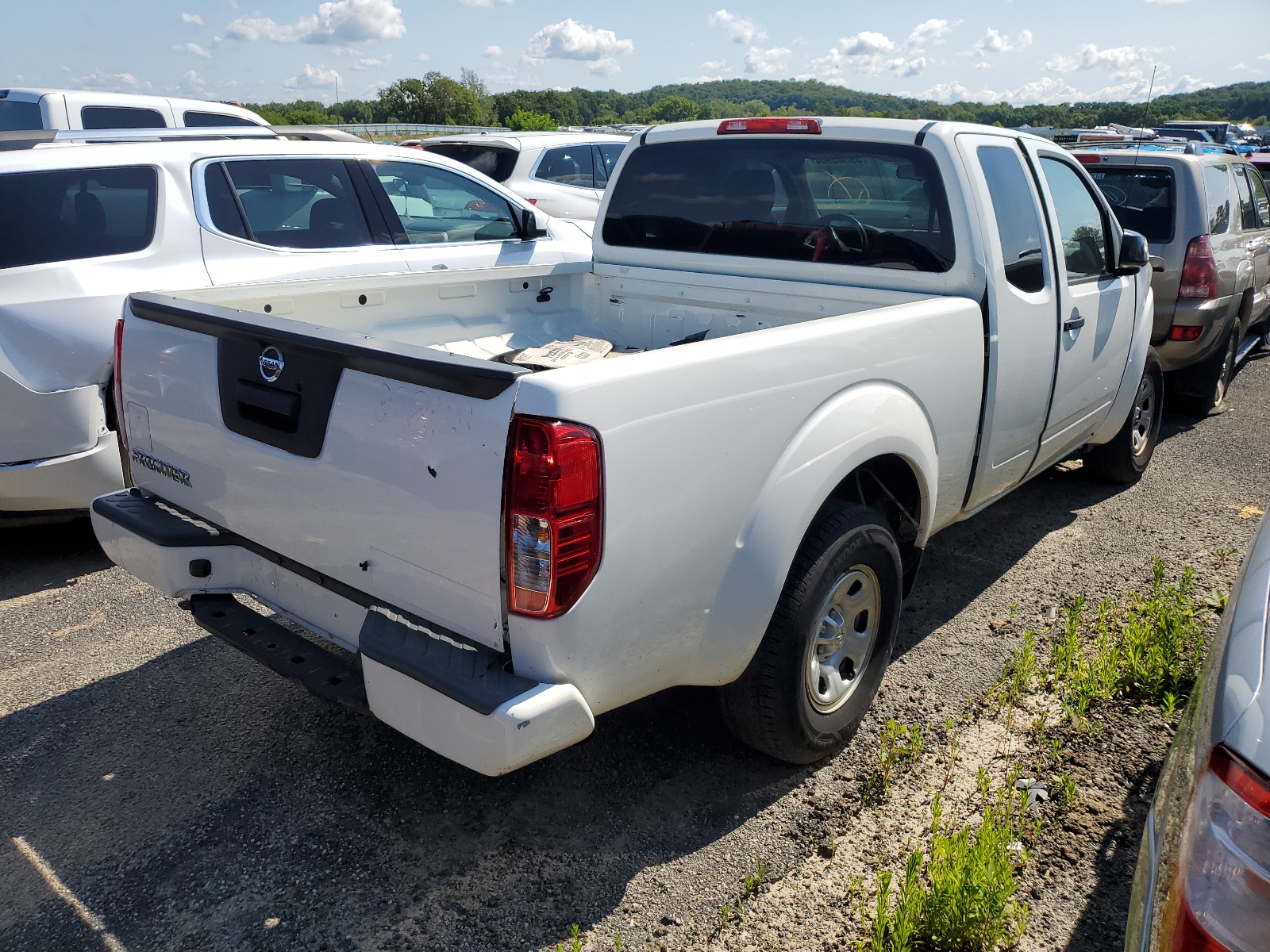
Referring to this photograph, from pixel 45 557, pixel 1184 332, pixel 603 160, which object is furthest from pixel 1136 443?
pixel 603 160

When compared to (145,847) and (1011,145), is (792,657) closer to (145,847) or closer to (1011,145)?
(145,847)

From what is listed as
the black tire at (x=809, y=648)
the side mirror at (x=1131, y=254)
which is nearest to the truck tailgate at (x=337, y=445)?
the black tire at (x=809, y=648)

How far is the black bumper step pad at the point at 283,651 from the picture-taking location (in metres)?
2.47

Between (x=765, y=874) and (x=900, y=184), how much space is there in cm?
253

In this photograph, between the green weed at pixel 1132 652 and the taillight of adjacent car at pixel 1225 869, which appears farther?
the green weed at pixel 1132 652

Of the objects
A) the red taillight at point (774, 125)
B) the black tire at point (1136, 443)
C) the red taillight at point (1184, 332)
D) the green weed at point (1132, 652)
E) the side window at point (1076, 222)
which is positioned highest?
the red taillight at point (774, 125)

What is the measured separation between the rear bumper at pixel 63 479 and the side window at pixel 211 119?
23.2ft

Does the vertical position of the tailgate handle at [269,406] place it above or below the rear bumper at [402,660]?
above

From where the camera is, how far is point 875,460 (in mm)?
3162

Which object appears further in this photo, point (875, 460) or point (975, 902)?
point (875, 460)

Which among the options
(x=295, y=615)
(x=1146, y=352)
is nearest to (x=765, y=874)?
(x=295, y=615)

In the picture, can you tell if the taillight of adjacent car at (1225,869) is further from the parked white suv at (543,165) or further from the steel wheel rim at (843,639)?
the parked white suv at (543,165)

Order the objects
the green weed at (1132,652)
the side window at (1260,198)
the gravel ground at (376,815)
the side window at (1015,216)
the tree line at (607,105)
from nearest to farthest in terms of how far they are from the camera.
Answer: the gravel ground at (376,815) < the green weed at (1132,652) < the side window at (1015,216) < the side window at (1260,198) < the tree line at (607,105)

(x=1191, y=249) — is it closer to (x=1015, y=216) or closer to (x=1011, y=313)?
(x=1015, y=216)
